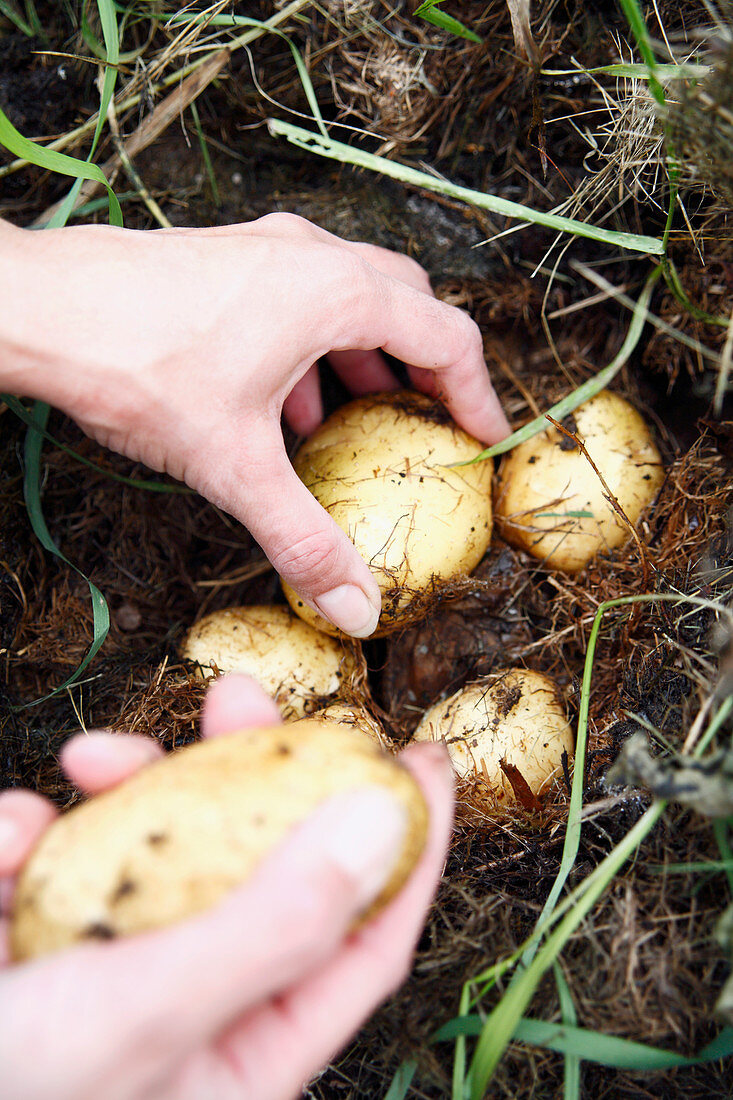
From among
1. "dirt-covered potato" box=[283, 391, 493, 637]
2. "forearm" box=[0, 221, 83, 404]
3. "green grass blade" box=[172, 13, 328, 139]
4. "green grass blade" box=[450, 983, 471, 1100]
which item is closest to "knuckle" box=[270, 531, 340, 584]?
"dirt-covered potato" box=[283, 391, 493, 637]

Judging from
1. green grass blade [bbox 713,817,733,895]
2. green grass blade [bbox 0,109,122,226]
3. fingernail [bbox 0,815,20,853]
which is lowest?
green grass blade [bbox 713,817,733,895]

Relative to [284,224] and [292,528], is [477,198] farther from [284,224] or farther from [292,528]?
[292,528]

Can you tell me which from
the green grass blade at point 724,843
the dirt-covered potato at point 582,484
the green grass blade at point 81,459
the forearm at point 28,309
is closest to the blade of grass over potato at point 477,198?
the dirt-covered potato at point 582,484

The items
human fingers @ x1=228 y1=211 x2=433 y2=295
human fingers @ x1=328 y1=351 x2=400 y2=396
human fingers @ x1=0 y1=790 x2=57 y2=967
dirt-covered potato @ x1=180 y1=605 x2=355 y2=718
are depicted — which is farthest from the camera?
human fingers @ x1=328 y1=351 x2=400 y2=396

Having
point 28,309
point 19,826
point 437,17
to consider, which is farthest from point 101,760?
point 437,17

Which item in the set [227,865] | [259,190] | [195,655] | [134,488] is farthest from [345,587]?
[259,190]

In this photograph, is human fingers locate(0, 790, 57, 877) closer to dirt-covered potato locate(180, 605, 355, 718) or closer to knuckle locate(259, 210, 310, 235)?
dirt-covered potato locate(180, 605, 355, 718)

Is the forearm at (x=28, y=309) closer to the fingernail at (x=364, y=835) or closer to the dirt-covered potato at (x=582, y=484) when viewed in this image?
the fingernail at (x=364, y=835)
